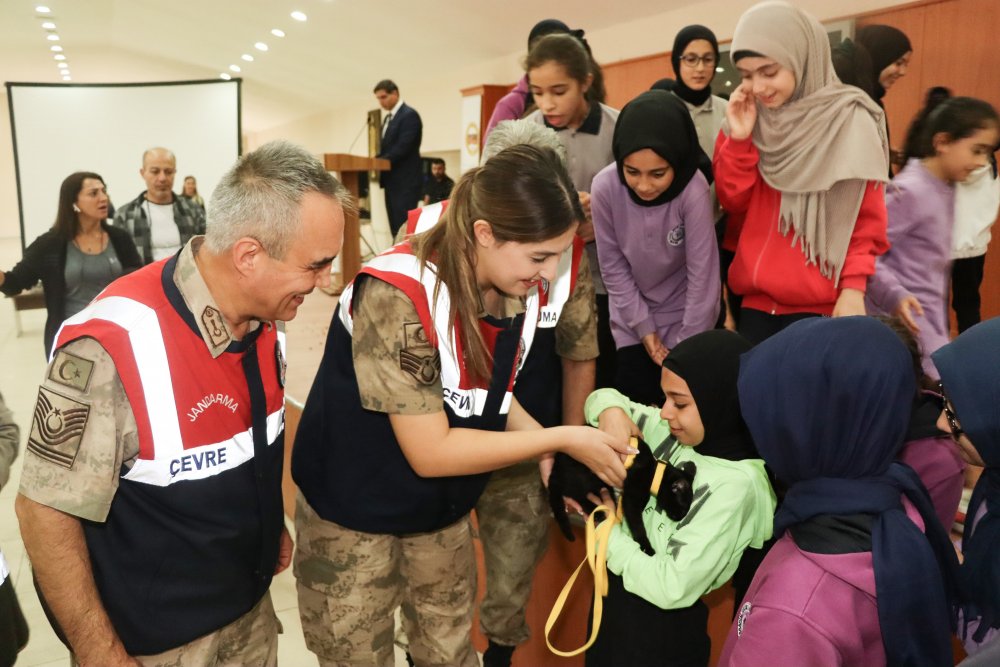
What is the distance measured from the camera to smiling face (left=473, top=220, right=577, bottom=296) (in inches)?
52.7

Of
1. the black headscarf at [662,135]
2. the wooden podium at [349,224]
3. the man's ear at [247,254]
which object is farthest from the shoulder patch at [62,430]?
the wooden podium at [349,224]

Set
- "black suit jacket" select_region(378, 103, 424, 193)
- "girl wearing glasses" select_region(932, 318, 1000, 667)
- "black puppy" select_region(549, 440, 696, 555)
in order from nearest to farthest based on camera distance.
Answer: "girl wearing glasses" select_region(932, 318, 1000, 667)
"black puppy" select_region(549, 440, 696, 555)
"black suit jacket" select_region(378, 103, 424, 193)

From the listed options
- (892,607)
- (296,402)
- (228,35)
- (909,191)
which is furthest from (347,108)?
(892,607)

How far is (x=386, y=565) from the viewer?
5.12 feet

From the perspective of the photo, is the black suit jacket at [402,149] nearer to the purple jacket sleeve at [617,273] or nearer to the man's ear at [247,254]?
the purple jacket sleeve at [617,273]

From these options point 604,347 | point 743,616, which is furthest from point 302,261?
point 604,347

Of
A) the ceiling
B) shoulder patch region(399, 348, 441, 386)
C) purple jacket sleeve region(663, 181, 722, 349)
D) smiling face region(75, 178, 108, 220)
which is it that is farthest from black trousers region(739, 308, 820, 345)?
the ceiling

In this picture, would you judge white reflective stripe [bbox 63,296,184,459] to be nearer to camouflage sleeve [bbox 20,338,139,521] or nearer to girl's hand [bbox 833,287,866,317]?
camouflage sleeve [bbox 20,338,139,521]

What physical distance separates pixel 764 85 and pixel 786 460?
3.78ft

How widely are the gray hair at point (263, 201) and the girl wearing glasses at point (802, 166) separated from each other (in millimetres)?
1269

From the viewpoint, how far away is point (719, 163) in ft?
6.86

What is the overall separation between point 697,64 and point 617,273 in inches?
42.6

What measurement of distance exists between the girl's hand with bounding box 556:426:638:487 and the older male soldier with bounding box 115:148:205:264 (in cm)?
304

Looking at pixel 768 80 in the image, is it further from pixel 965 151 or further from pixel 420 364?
pixel 420 364
